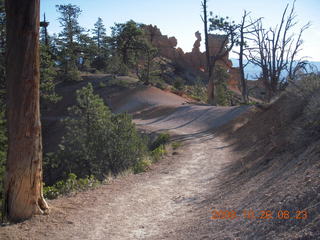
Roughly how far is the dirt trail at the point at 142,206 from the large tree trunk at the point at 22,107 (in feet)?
1.45

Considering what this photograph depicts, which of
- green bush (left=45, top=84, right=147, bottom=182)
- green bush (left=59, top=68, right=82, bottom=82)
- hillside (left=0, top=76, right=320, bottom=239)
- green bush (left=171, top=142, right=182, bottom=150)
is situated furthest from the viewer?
green bush (left=59, top=68, right=82, bottom=82)

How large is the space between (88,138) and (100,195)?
6770 mm

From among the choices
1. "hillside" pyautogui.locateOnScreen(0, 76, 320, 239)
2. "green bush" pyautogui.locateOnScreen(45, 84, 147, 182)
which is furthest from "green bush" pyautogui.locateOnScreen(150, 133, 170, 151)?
"hillside" pyautogui.locateOnScreen(0, 76, 320, 239)

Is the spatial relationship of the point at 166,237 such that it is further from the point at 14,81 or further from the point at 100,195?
the point at 14,81

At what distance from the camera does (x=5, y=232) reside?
16.7 ft

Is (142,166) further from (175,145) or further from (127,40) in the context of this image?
(127,40)

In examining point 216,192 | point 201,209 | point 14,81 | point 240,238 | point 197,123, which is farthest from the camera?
point 197,123

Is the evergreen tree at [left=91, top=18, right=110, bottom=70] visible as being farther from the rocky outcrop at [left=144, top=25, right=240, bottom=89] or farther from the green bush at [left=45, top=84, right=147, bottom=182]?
the green bush at [left=45, top=84, right=147, bottom=182]

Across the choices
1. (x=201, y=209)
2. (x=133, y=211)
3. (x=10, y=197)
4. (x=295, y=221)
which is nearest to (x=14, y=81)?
(x=10, y=197)

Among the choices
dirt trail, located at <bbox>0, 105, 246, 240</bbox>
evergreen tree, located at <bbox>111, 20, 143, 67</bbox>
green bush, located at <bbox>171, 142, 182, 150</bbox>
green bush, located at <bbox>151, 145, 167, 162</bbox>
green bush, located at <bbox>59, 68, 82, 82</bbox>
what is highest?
evergreen tree, located at <bbox>111, 20, 143, 67</bbox>
